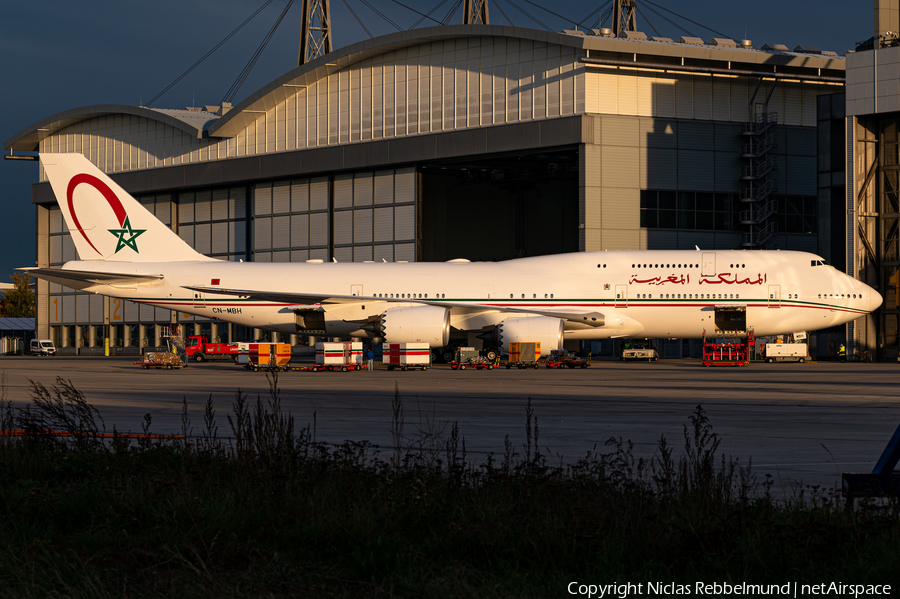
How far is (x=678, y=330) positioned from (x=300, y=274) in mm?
17962

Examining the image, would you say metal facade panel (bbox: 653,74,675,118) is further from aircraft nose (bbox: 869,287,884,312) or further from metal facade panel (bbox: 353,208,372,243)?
metal facade panel (bbox: 353,208,372,243)

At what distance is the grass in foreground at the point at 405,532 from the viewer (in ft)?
20.2

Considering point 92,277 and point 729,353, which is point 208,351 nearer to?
point 92,277

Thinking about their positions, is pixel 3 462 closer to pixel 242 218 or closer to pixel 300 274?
pixel 300 274

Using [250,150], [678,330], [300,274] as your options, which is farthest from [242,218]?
[678,330]

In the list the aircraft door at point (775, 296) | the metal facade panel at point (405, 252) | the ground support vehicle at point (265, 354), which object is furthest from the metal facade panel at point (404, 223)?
the aircraft door at point (775, 296)

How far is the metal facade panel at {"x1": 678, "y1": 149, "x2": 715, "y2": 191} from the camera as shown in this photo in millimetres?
58188

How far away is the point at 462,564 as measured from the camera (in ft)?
21.1

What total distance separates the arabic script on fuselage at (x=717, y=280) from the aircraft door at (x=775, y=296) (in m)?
0.51

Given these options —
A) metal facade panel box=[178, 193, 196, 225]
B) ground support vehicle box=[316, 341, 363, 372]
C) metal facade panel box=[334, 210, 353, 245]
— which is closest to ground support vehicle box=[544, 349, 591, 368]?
ground support vehicle box=[316, 341, 363, 372]

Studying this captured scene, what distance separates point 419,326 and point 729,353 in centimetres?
1454

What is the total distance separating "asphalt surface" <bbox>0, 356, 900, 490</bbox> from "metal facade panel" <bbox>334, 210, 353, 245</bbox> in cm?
3480

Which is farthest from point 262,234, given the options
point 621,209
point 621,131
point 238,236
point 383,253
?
point 621,131

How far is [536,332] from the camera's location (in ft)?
125
